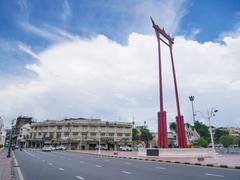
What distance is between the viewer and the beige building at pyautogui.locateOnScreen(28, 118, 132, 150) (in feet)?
246

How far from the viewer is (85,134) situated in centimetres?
7506

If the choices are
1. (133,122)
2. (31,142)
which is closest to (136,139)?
(133,122)

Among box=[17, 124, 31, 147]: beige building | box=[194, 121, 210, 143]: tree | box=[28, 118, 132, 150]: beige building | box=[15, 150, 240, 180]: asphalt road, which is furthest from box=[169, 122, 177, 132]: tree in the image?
box=[15, 150, 240, 180]: asphalt road

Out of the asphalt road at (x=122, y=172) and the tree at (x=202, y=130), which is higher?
the tree at (x=202, y=130)

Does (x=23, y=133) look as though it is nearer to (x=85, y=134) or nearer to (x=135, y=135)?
(x=85, y=134)

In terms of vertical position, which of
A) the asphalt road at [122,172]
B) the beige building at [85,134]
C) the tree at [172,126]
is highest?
the tree at [172,126]

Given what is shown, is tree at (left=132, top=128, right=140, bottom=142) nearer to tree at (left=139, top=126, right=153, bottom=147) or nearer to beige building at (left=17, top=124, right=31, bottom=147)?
tree at (left=139, top=126, right=153, bottom=147)

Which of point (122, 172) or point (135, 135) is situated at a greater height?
point (135, 135)

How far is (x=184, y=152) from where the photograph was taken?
97.4 feet

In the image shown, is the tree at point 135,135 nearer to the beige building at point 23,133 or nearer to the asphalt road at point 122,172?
the beige building at point 23,133

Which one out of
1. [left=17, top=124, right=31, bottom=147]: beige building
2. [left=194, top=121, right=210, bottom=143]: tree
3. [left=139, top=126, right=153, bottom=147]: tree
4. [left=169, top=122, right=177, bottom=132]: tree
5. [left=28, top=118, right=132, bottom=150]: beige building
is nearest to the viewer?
[left=28, top=118, right=132, bottom=150]: beige building

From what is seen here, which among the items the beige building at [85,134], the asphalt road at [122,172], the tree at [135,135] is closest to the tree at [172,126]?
the tree at [135,135]

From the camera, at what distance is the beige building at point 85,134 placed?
74938 millimetres

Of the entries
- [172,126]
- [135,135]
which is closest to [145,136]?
[135,135]
